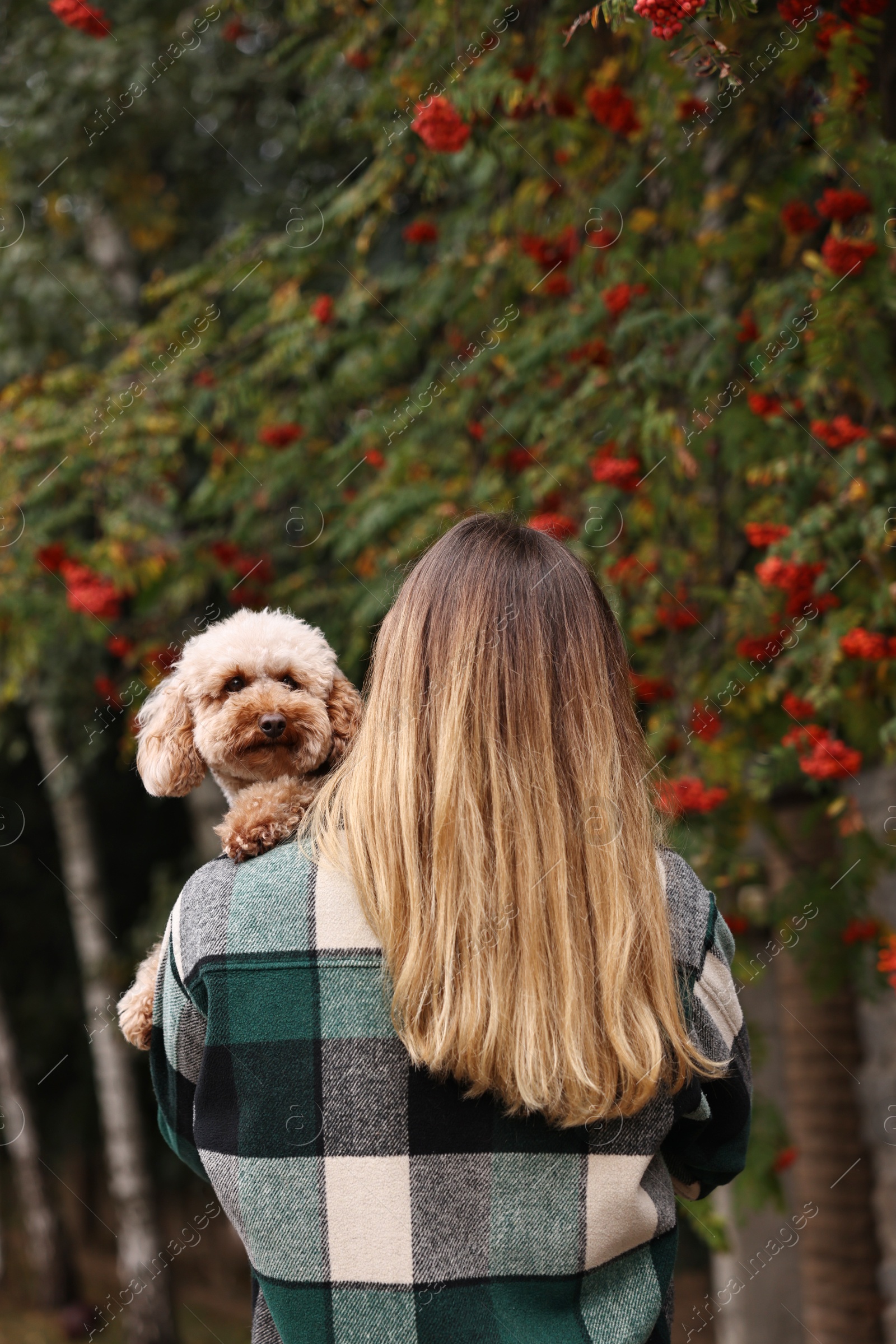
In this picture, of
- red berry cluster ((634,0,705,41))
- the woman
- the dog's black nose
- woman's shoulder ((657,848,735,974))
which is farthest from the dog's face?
red berry cluster ((634,0,705,41))

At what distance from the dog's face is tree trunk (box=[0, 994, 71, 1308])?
6.24m

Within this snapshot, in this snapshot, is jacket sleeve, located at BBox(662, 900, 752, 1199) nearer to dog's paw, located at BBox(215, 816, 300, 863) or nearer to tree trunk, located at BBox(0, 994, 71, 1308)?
dog's paw, located at BBox(215, 816, 300, 863)

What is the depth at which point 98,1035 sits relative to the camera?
19.3 ft

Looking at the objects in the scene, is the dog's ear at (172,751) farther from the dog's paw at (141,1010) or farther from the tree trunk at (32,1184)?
the tree trunk at (32,1184)

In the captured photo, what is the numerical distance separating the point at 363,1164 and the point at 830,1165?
3.82m

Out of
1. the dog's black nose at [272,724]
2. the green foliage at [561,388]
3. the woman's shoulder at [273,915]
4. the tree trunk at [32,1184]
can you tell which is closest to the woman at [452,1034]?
the woman's shoulder at [273,915]

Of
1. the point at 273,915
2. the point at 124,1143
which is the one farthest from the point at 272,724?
the point at 124,1143

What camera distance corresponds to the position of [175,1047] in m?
1.32

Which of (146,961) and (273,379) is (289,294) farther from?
(146,961)

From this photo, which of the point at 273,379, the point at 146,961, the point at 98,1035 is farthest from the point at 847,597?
the point at 98,1035

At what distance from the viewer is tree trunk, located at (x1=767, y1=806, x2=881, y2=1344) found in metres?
4.29

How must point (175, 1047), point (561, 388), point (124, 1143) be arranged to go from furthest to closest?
point (124, 1143)
point (561, 388)
point (175, 1047)

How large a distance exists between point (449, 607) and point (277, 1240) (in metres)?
0.80

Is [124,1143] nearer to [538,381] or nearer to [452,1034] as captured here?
[538,381]
